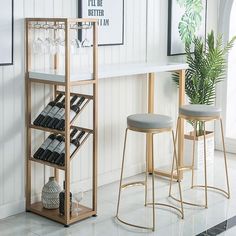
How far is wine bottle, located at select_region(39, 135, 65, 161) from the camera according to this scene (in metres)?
3.96

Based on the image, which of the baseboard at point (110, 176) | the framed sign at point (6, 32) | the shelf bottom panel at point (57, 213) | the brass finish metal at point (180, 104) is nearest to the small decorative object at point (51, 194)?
the shelf bottom panel at point (57, 213)

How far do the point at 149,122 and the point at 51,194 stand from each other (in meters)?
0.90

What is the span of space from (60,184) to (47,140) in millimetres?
502

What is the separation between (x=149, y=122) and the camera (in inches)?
152

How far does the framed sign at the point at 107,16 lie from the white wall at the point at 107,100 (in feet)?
0.23

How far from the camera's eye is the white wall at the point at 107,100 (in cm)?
392

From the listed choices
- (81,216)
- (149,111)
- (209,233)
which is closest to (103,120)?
(149,111)

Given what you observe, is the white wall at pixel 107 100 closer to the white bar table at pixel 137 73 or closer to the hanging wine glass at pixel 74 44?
the white bar table at pixel 137 73

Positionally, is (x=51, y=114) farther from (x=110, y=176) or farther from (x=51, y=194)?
(x=110, y=176)

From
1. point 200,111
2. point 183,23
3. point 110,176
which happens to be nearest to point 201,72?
point 183,23

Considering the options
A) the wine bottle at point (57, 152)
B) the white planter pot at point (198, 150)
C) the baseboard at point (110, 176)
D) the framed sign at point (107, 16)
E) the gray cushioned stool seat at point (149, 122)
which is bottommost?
the baseboard at point (110, 176)

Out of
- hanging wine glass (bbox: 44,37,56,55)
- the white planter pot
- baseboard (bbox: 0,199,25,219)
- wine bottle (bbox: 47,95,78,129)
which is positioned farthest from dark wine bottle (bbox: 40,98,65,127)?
the white planter pot

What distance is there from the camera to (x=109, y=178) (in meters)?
4.86

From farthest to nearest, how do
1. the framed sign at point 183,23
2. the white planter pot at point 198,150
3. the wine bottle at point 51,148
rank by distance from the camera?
the white planter pot at point 198,150
the framed sign at point 183,23
the wine bottle at point 51,148
